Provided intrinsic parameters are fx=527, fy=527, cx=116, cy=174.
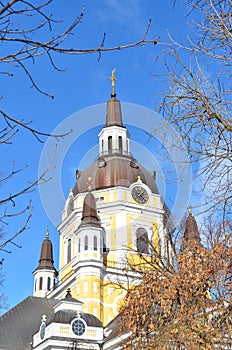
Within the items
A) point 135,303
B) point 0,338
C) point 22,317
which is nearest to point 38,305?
point 22,317

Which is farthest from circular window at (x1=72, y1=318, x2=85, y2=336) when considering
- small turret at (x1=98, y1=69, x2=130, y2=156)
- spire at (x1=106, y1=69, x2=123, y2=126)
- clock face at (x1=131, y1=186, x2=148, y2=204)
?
spire at (x1=106, y1=69, x2=123, y2=126)

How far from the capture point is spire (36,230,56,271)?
46062 millimetres

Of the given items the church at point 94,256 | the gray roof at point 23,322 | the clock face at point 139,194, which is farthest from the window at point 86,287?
the clock face at point 139,194

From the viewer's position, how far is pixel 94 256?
36906mm

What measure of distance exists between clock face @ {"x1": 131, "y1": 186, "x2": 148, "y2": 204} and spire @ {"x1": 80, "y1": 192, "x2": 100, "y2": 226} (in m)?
3.65

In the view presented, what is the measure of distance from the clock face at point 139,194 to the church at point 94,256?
0.26 feet

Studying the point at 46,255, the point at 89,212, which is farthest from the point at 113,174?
the point at 46,255

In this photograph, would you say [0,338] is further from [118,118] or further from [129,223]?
[118,118]

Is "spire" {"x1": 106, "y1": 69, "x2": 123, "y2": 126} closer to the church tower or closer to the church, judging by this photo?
the church

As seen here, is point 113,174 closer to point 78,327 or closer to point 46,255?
point 46,255

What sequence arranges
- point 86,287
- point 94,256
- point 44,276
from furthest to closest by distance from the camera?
point 44,276 → point 94,256 → point 86,287

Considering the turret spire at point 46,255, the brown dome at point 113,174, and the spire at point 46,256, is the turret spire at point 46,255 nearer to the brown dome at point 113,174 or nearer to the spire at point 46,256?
the spire at point 46,256

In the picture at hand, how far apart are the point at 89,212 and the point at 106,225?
1958 mm

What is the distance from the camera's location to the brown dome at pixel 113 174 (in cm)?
4184
